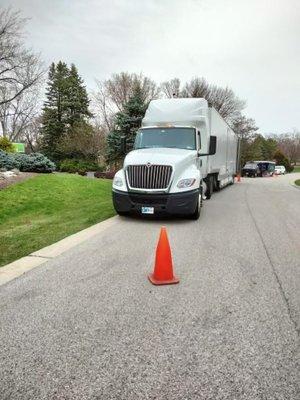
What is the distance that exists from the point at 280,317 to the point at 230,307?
56 cm

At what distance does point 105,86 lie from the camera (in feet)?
178

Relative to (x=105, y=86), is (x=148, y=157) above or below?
below

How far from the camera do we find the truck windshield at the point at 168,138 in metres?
11.7

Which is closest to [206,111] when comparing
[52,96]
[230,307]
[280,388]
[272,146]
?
[230,307]

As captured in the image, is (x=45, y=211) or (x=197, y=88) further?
(x=197, y=88)

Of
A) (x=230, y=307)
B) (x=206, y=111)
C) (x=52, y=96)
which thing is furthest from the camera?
(x=52, y=96)

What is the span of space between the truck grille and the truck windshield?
1.94 metres

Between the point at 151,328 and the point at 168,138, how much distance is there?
8582 millimetres

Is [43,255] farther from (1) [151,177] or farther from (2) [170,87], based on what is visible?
(2) [170,87]

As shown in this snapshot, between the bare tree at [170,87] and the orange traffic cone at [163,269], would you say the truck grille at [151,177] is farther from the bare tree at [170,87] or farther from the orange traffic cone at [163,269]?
the bare tree at [170,87]

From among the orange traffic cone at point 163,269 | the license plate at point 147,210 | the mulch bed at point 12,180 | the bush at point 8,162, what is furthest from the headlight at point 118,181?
the bush at point 8,162

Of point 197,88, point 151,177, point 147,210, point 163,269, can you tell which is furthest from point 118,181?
point 197,88

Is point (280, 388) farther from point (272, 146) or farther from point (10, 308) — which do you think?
point (272, 146)

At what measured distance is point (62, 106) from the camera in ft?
195
